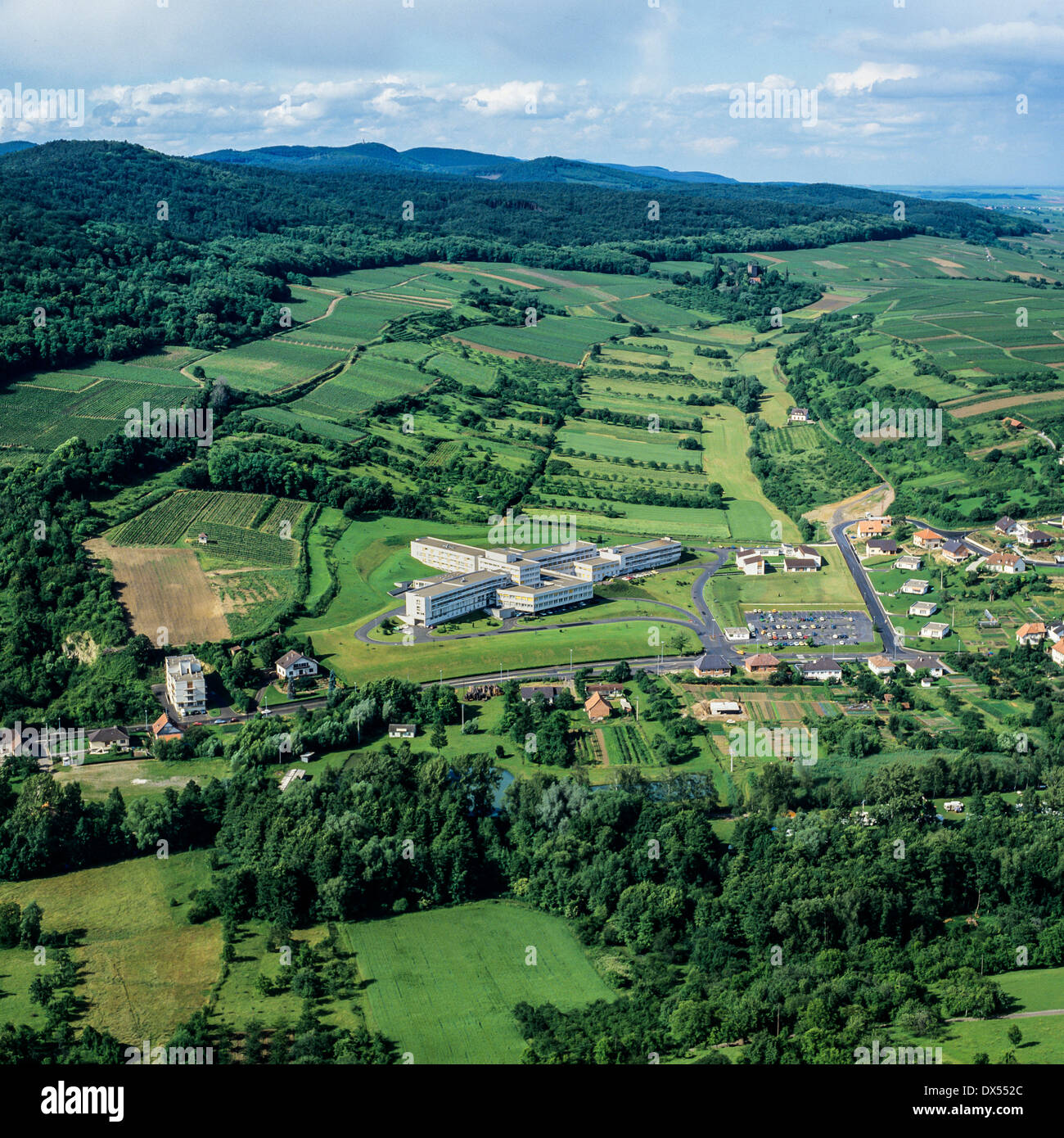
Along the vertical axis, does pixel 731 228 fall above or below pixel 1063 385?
above

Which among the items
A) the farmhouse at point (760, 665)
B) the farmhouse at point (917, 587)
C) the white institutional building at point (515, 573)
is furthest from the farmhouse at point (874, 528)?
the farmhouse at point (760, 665)

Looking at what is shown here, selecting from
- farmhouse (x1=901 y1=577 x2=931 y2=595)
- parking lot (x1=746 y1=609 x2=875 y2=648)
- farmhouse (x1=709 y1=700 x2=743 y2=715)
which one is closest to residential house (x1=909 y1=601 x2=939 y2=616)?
farmhouse (x1=901 y1=577 x2=931 y2=595)

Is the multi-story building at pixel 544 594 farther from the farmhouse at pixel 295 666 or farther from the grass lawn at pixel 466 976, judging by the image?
the grass lawn at pixel 466 976

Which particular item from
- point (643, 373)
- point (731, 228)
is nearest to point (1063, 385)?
point (643, 373)

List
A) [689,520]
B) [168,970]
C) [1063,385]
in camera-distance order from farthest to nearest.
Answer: [1063,385]
[689,520]
[168,970]

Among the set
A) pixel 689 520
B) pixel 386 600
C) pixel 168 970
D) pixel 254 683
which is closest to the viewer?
pixel 168 970

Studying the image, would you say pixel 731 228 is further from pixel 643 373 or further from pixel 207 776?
pixel 207 776

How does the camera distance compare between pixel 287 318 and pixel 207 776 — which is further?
pixel 287 318
